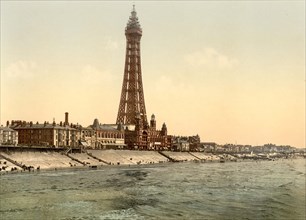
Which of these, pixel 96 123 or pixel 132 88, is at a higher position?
pixel 132 88

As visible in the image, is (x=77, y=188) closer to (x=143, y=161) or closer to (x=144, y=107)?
(x=143, y=161)

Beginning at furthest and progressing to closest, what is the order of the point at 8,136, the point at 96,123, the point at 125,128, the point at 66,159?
the point at 125,128 < the point at 96,123 < the point at 8,136 < the point at 66,159

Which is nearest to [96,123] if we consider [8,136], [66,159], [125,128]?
[125,128]

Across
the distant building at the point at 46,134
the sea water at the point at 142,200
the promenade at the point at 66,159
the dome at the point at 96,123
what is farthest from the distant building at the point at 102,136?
the sea water at the point at 142,200

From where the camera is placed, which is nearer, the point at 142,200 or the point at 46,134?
the point at 142,200

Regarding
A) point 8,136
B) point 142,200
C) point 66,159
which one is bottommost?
point 142,200

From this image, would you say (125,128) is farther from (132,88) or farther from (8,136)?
(8,136)

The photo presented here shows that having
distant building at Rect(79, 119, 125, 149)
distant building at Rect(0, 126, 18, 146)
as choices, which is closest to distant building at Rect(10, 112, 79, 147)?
distant building at Rect(79, 119, 125, 149)

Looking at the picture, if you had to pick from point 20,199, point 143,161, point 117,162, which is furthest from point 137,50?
point 20,199

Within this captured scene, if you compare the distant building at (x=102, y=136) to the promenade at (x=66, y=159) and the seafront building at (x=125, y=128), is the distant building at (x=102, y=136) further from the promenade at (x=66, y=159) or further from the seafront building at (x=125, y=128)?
the promenade at (x=66, y=159)
